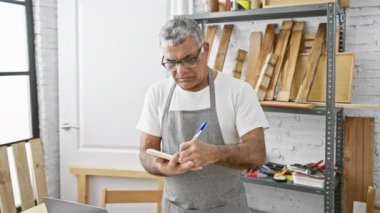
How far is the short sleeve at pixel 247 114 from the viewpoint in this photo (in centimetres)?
155

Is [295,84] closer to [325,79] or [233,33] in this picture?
[325,79]

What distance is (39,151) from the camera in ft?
8.90

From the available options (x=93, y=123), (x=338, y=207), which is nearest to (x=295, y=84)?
(x=338, y=207)

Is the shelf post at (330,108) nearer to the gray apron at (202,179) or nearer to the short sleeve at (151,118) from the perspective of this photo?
the gray apron at (202,179)

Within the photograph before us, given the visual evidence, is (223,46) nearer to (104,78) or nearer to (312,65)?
(312,65)

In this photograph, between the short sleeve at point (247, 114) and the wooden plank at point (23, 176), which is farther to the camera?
the wooden plank at point (23, 176)

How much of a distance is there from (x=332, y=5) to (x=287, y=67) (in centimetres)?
49

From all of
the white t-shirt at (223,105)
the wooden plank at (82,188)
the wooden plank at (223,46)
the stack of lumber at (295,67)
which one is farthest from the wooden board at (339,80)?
the wooden plank at (82,188)

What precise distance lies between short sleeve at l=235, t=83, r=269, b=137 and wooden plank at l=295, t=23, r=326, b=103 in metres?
0.85

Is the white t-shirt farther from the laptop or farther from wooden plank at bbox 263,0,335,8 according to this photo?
wooden plank at bbox 263,0,335,8

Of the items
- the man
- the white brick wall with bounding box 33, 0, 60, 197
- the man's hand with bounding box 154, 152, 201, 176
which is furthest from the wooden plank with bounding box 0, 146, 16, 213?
the man's hand with bounding box 154, 152, 201, 176

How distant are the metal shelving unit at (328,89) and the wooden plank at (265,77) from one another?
4.2 inches

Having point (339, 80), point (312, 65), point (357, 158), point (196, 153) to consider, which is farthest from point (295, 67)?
point (196, 153)

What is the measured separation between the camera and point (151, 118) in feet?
5.59
